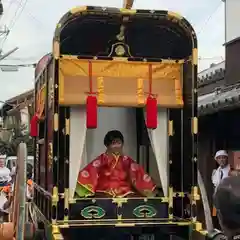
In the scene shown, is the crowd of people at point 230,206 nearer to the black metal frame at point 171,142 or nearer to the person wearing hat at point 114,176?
the black metal frame at point 171,142

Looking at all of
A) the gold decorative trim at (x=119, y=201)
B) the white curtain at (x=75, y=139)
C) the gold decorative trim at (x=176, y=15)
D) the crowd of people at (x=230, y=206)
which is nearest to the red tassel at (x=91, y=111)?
the white curtain at (x=75, y=139)

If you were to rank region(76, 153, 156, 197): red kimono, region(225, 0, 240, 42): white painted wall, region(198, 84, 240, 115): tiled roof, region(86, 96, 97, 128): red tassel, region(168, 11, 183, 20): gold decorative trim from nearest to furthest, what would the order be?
region(86, 96, 97, 128): red tassel
region(168, 11, 183, 20): gold decorative trim
region(76, 153, 156, 197): red kimono
region(198, 84, 240, 115): tiled roof
region(225, 0, 240, 42): white painted wall

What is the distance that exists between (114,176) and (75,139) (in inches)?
31.0

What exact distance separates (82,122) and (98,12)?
1.30 m

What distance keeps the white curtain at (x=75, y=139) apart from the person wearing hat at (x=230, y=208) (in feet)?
13.8

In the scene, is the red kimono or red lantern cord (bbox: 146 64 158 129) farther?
the red kimono

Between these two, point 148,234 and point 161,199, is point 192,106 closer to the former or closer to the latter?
point 161,199

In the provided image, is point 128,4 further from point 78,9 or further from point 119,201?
point 119,201

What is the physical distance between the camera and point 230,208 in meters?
2.19

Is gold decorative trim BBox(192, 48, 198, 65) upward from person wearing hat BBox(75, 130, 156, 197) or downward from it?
upward

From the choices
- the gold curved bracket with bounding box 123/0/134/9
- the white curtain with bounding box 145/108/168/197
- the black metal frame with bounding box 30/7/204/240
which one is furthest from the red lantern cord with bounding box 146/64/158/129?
the gold curved bracket with bounding box 123/0/134/9

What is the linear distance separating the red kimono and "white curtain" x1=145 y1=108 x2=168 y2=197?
23 centimetres

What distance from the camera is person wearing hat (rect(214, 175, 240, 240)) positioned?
7.17 ft

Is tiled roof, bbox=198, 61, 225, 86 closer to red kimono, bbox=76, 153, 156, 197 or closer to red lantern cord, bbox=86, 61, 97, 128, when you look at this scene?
red kimono, bbox=76, 153, 156, 197
